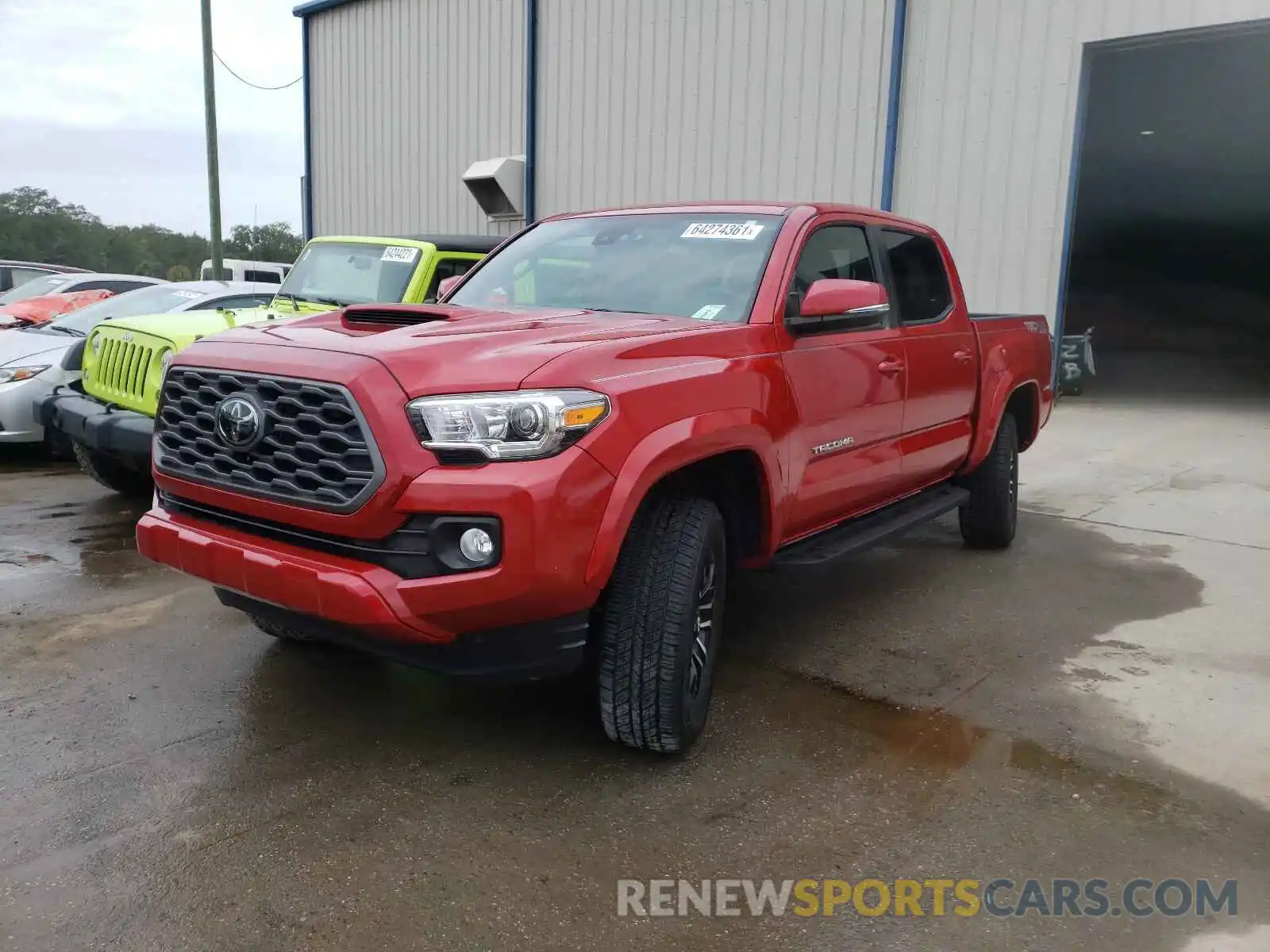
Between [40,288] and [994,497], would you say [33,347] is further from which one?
[994,497]

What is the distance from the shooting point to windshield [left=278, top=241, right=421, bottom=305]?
279 inches

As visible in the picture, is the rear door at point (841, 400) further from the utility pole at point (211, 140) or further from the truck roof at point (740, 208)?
the utility pole at point (211, 140)

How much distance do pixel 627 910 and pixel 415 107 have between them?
55.9ft

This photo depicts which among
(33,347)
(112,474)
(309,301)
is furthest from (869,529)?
(33,347)

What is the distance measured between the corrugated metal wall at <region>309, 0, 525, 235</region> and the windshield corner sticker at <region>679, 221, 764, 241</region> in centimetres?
1263

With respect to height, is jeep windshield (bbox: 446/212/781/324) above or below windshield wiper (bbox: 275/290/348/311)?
above

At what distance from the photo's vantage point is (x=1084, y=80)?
10742 mm

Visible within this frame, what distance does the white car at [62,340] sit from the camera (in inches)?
287

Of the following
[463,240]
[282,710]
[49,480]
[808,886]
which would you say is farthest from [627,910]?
[49,480]

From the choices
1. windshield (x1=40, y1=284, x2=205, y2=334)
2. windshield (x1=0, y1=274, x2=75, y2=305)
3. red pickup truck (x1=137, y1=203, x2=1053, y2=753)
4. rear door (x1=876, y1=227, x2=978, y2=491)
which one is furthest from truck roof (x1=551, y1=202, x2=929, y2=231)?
windshield (x1=0, y1=274, x2=75, y2=305)

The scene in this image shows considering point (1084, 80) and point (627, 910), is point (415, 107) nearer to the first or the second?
point (1084, 80)

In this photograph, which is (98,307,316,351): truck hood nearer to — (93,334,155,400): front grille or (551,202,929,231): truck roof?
(93,334,155,400): front grille

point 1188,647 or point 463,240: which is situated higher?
point 463,240

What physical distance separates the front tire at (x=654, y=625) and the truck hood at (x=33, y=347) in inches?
240
